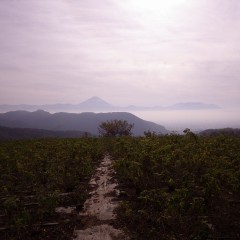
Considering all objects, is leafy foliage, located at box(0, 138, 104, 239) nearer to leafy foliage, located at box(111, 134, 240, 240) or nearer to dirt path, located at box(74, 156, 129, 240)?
dirt path, located at box(74, 156, 129, 240)

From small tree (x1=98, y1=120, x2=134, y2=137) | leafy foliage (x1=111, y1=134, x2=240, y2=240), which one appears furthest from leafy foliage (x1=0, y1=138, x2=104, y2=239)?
small tree (x1=98, y1=120, x2=134, y2=137)

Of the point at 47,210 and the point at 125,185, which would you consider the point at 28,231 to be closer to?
the point at 47,210

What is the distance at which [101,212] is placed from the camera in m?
8.57

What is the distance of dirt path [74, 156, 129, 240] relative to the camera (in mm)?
7113

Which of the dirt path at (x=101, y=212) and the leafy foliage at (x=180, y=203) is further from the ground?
the leafy foliage at (x=180, y=203)

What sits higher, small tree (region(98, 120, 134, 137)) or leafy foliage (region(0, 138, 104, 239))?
small tree (region(98, 120, 134, 137))

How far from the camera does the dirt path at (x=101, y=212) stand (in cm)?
711

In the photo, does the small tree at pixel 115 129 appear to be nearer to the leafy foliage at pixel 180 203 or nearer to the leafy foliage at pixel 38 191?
the leafy foliage at pixel 38 191

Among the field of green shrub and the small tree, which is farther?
the small tree

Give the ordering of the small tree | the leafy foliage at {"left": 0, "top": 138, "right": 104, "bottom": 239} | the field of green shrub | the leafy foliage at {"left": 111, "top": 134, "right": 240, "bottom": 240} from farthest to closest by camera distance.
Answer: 1. the small tree
2. the leafy foliage at {"left": 0, "top": 138, "right": 104, "bottom": 239}
3. the field of green shrub
4. the leafy foliage at {"left": 111, "top": 134, "right": 240, "bottom": 240}

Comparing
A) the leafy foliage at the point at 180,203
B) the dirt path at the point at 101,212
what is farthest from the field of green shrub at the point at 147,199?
the dirt path at the point at 101,212

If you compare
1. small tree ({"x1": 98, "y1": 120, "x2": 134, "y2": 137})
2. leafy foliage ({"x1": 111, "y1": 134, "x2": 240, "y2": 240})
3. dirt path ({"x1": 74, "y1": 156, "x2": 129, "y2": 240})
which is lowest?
dirt path ({"x1": 74, "y1": 156, "x2": 129, "y2": 240})

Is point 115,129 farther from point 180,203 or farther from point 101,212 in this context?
point 180,203

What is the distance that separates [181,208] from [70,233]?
3074 millimetres
